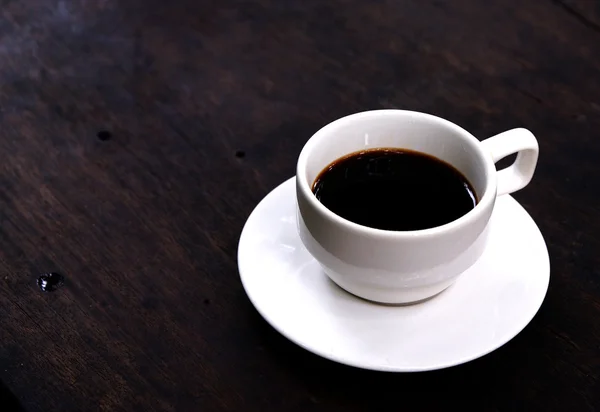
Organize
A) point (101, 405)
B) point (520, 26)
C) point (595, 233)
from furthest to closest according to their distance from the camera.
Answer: point (520, 26) → point (595, 233) → point (101, 405)

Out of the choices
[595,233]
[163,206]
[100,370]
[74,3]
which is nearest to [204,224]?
[163,206]

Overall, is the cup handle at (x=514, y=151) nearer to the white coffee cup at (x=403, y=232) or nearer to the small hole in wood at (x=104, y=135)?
the white coffee cup at (x=403, y=232)

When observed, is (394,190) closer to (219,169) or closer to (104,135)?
(219,169)

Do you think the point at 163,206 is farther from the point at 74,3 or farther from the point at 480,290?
the point at 74,3

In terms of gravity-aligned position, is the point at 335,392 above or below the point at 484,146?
below

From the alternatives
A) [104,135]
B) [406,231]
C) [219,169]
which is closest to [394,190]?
[406,231]

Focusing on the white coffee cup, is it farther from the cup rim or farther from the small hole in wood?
the small hole in wood

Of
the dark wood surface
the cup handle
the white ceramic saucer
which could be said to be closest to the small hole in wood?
the dark wood surface
